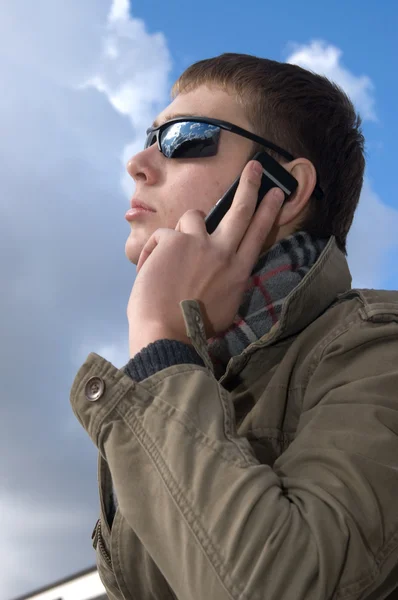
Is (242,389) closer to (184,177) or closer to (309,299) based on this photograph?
(309,299)

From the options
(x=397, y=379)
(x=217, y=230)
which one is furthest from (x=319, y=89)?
(x=397, y=379)

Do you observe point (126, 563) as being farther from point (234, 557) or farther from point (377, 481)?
point (377, 481)

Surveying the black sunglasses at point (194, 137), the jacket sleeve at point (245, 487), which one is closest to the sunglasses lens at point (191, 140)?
the black sunglasses at point (194, 137)

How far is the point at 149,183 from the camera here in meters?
2.86

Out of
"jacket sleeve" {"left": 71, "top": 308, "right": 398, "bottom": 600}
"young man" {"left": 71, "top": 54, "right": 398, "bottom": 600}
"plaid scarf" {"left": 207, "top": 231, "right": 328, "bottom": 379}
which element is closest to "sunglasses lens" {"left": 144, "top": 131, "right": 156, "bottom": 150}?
"young man" {"left": 71, "top": 54, "right": 398, "bottom": 600}

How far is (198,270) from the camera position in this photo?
6.97ft

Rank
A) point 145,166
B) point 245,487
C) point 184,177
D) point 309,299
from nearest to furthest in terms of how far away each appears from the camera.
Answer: point 245,487 < point 309,299 < point 184,177 < point 145,166

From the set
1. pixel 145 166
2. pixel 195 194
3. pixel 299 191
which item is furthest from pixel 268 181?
pixel 145 166

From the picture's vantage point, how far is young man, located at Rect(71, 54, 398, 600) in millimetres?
1444

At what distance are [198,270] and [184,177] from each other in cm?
78

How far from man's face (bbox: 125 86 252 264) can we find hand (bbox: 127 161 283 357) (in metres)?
0.20

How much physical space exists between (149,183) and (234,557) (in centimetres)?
179

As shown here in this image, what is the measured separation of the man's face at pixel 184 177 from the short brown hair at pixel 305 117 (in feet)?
0.42

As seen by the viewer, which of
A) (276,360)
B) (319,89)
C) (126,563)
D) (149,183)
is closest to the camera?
(126,563)
